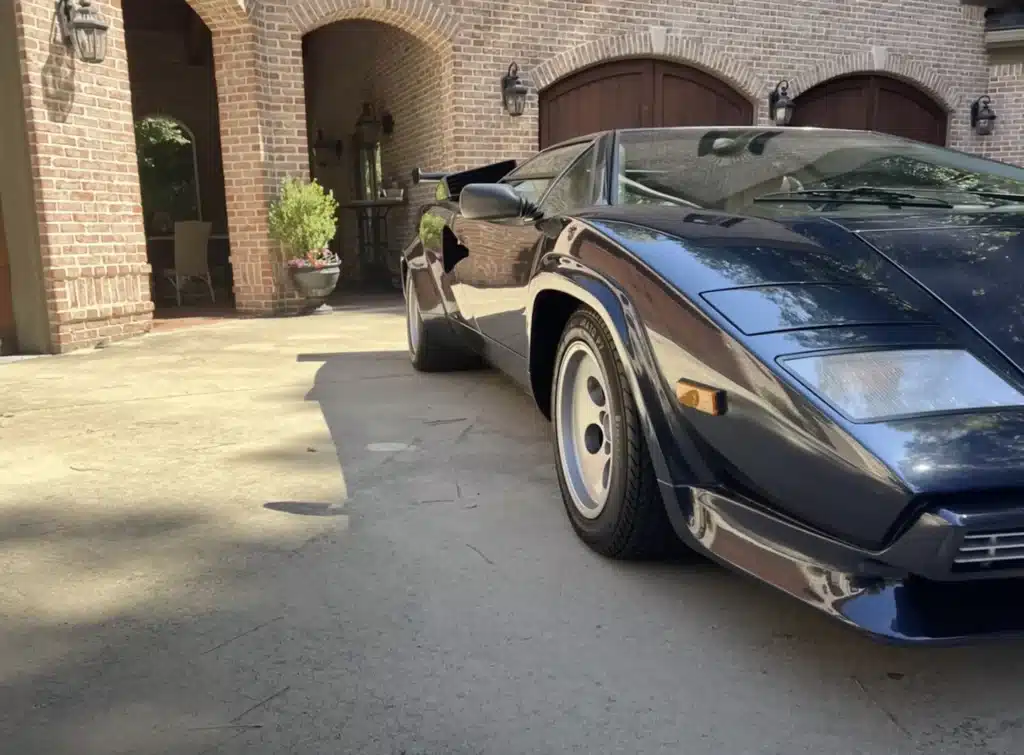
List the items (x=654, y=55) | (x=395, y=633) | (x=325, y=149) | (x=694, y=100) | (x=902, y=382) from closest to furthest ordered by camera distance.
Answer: (x=902, y=382), (x=395, y=633), (x=654, y=55), (x=694, y=100), (x=325, y=149)

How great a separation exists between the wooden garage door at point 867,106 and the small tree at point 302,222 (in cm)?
636

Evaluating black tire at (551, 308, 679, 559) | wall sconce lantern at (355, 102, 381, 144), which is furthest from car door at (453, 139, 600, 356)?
wall sconce lantern at (355, 102, 381, 144)

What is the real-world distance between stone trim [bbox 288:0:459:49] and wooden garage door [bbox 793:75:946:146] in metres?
4.83

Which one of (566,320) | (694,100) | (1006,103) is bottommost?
(566,320)

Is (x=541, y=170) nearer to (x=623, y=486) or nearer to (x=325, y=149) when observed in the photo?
(x=623, y=486)

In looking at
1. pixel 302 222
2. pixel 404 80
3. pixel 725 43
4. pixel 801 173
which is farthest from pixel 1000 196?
pixel 404 80

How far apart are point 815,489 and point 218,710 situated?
3.97 feet

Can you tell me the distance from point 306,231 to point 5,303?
2.68 meters

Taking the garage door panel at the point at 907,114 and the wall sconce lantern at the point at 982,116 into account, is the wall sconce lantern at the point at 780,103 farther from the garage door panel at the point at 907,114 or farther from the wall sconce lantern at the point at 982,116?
the wall sconce lantern at the point at 982,116

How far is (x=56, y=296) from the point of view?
6188 millimetres

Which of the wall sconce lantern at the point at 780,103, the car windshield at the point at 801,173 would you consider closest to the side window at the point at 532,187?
the car windshield at the point at 801,173

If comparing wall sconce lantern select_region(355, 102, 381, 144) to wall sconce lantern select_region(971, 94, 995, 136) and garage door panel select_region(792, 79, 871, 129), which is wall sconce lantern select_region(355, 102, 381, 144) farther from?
wall sconce lantern select_region(971, 94, 995, 136)

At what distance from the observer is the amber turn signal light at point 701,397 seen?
5.59 feet

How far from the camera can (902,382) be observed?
1.54 m
